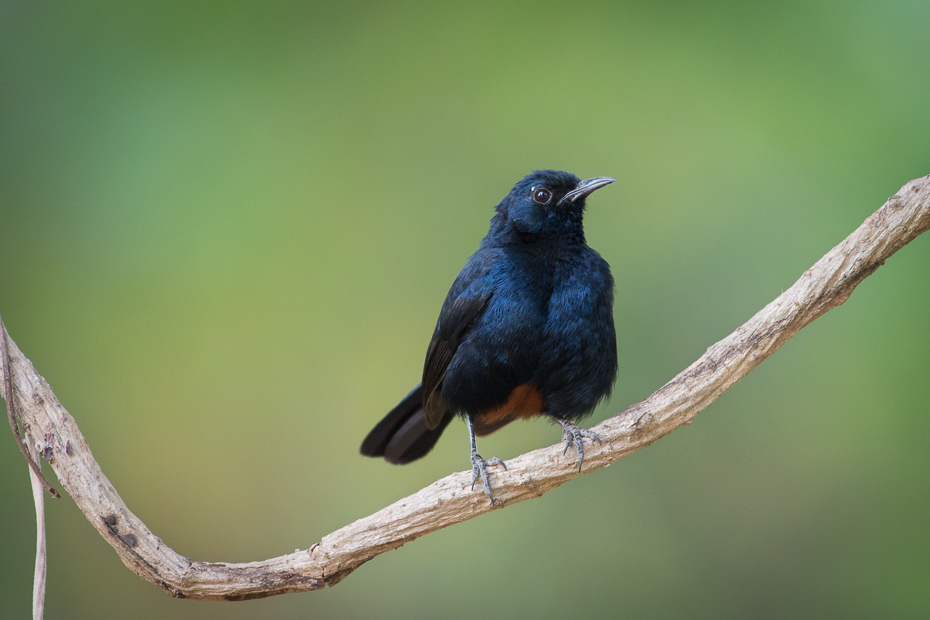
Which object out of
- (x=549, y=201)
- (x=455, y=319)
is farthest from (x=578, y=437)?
(x=549, y=201)

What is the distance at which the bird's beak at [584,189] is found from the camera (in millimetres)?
3018

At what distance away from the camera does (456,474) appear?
8.68 feet

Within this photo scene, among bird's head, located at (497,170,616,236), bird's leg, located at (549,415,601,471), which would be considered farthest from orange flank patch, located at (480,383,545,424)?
bird's head, located at (497,170,616,236)

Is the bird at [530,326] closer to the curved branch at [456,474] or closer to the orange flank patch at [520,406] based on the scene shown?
the orange flank patch at [520,406]

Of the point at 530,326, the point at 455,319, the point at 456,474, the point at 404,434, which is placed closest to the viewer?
the point at 456,474

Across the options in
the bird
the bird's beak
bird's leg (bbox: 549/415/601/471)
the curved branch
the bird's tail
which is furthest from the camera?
the bird's tail

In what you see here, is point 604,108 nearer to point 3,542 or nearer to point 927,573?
point 927,573

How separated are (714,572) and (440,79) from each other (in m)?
2.85

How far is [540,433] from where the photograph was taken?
4.04 metres

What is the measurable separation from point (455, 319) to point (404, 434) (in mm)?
670

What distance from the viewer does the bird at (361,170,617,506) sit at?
111 inches

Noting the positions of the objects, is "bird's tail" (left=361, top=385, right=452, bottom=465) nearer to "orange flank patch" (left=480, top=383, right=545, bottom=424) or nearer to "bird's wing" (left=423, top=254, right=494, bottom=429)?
"bird's wing" (left=423, top=254, right=494, bottom=429)

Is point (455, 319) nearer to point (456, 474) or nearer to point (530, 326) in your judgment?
point (530, 326)

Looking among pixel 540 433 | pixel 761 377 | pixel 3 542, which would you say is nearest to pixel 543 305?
pixel 540 433
